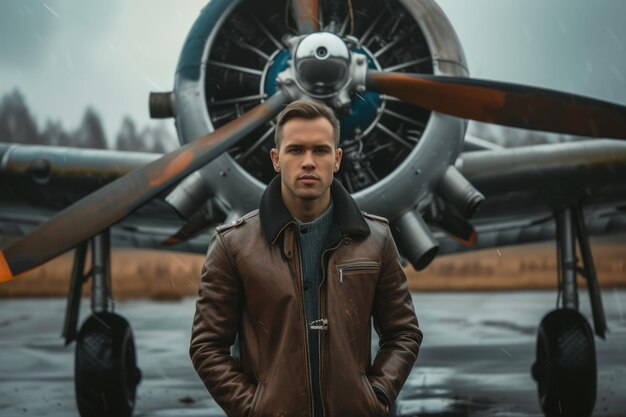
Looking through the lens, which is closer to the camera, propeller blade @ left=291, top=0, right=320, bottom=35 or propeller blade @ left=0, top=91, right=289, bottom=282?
propeller blade @ left=0, top=91, right=289, bottom=282

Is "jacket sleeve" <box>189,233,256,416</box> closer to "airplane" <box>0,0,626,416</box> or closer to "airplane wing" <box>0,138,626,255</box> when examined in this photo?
"airplane" <box>0,0,626,416</box>

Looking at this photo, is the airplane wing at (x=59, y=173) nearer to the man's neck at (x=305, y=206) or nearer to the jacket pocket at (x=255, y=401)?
the man's neck at (x=305, y=206)

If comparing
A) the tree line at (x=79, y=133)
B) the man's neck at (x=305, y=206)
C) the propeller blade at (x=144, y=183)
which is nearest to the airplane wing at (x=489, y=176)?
the propeller blade at (x=144, y=183)

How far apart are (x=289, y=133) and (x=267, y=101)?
103 inches

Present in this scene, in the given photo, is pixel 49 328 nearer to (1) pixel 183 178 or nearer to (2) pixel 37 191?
(2) pixel 37 191

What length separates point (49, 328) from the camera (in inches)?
675

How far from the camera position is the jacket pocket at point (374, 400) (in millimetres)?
1756

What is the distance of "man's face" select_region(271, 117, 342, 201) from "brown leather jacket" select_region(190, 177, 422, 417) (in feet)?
0.22

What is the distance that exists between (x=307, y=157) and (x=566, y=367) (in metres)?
4.37

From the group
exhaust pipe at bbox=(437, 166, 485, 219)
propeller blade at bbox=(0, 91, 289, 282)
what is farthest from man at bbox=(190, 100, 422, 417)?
exhaust pipe at bbox=(437, 166, 485, 219)

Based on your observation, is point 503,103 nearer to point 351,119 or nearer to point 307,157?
point 351,119

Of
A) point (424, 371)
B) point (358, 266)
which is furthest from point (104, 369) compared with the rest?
point (358, 266)

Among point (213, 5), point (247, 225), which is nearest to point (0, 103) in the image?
point (213, 5)

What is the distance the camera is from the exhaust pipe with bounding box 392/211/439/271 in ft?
14.7
